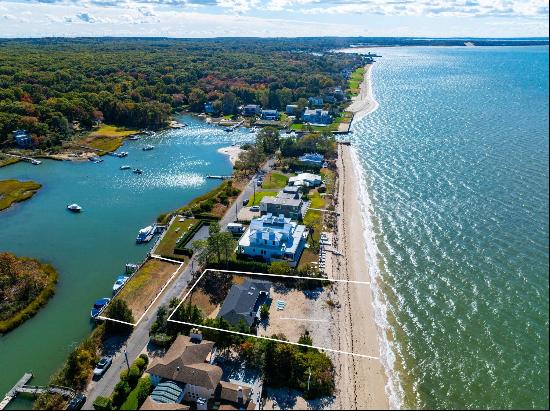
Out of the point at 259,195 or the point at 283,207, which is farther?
the point at 259,195

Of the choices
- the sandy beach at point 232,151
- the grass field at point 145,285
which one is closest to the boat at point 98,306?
the grass field at point 145,285

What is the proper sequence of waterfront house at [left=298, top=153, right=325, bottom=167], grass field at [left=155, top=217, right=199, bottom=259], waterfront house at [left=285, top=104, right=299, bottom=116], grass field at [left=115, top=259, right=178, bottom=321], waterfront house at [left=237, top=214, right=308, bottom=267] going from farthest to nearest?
waterfront house at [left=285, top=104, right=299, bottom=116], waterfront house at [left=298, top=153, right=325, bottom=167], grass field at [left=155, top=217, right=199, bottom=259], waterfront house at [left=237, top=214, right=308, bottom=267], grass field at [left=115, top=259, right=178, bottom=321]

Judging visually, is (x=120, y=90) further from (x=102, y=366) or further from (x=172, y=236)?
Result: (x=102, y=366)

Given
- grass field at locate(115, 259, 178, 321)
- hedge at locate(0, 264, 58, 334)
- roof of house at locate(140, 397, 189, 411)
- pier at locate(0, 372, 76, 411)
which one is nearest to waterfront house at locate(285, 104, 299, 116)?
grass field at locate(115, 259, 178, 321)

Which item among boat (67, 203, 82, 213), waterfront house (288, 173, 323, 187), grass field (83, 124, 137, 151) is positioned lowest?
grass field (83, 124, 137, 151)

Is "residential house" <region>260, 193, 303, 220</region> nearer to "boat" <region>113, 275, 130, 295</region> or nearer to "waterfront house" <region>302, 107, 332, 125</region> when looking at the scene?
"boat" <region>113, 275, 130, 295</region>

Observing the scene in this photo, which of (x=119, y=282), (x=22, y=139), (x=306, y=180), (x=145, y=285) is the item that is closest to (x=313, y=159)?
(x=306, y=180)

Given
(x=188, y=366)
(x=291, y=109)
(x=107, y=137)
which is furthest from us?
(x=291, y=109)
